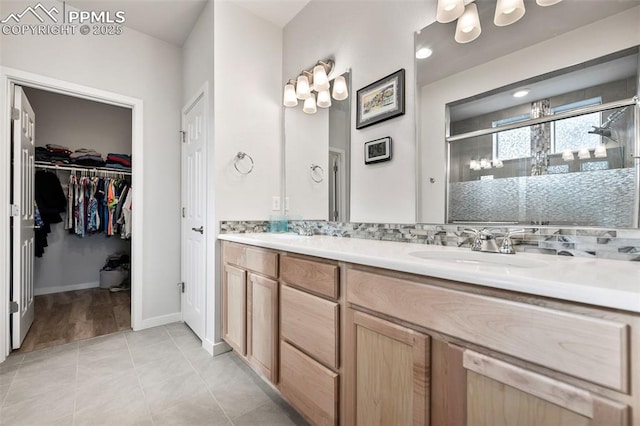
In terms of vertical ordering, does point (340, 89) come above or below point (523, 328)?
above

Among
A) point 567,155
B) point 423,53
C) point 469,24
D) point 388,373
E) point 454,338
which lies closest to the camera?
point 454,338

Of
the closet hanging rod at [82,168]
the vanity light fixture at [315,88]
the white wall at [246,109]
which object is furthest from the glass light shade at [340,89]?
the closet hanging rod at [82,168]

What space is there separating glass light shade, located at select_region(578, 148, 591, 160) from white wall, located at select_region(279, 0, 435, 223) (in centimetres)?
65

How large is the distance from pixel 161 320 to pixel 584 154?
10.1 feet

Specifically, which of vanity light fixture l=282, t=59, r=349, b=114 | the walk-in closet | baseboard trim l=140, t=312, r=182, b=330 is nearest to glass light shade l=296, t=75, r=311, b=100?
vanity light fixture l=282, t=59, r=349, b=114

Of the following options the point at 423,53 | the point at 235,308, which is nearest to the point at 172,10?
the point at 423,53

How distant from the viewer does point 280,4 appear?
86.3 inches

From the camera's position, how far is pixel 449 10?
129 centimetres

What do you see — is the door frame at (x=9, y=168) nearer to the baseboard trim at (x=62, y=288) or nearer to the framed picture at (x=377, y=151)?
the baseboard trim at (x=62, y=288)

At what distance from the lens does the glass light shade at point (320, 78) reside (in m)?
1.99

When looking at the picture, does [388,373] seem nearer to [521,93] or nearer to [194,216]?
[521,93]

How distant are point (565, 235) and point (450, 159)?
1.77 ft

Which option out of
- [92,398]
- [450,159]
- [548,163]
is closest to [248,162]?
[450,159]

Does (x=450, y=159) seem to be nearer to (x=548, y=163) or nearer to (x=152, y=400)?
(x=548, y=163)
